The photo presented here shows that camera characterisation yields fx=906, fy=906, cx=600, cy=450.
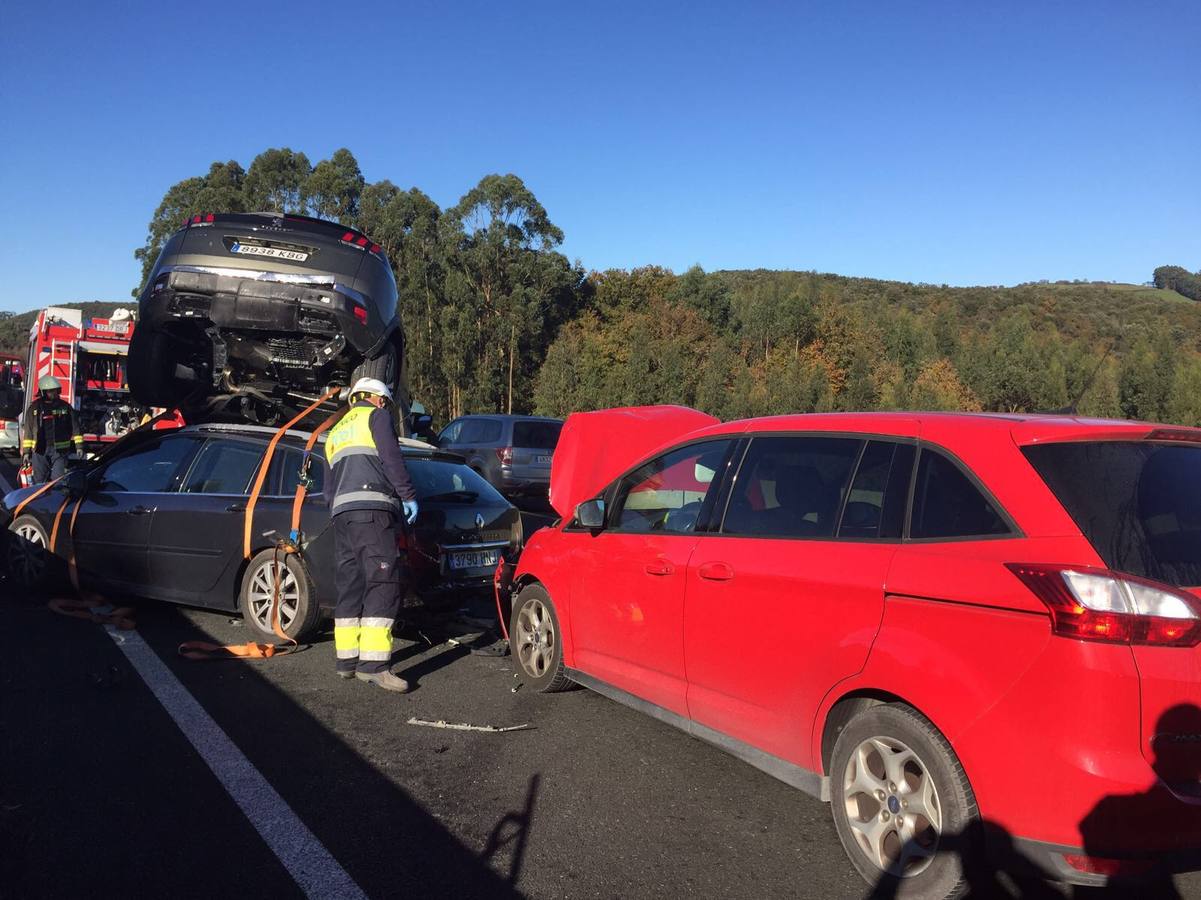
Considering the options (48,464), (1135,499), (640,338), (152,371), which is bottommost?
(48,464)

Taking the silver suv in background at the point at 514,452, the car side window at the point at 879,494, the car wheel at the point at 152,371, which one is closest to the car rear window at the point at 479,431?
the silver suv in background at the point at 514,452

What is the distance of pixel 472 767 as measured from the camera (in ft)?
14.3

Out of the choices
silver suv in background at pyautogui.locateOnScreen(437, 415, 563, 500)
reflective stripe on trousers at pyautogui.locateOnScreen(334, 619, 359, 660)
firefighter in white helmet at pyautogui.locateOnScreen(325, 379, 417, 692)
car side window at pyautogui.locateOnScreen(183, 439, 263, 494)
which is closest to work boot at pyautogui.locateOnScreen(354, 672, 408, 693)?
firefighter in white helmet at pyautogui.locateOnScreen(325, 379, 417, 692)

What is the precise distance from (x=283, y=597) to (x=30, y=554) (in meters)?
2.90

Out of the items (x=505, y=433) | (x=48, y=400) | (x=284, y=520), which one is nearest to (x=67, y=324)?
(x=48, y=400)

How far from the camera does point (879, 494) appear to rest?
11.5 ft

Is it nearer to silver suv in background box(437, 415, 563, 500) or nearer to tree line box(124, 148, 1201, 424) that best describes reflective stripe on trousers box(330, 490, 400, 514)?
silver suv in background box(437, 415, 563, 500)

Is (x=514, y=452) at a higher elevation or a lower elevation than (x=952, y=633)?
lower

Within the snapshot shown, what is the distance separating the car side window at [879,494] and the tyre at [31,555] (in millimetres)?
6756

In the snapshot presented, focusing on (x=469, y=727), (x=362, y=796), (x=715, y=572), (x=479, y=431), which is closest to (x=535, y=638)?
(x=469, y=727)

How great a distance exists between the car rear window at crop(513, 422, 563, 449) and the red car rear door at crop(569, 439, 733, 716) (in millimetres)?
10809

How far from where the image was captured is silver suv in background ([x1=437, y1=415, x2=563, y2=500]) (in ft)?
51.6

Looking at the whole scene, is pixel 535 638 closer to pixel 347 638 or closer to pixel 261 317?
pixel 347 638

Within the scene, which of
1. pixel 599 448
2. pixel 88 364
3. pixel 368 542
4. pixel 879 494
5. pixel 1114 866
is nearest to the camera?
pixel 1114 866
